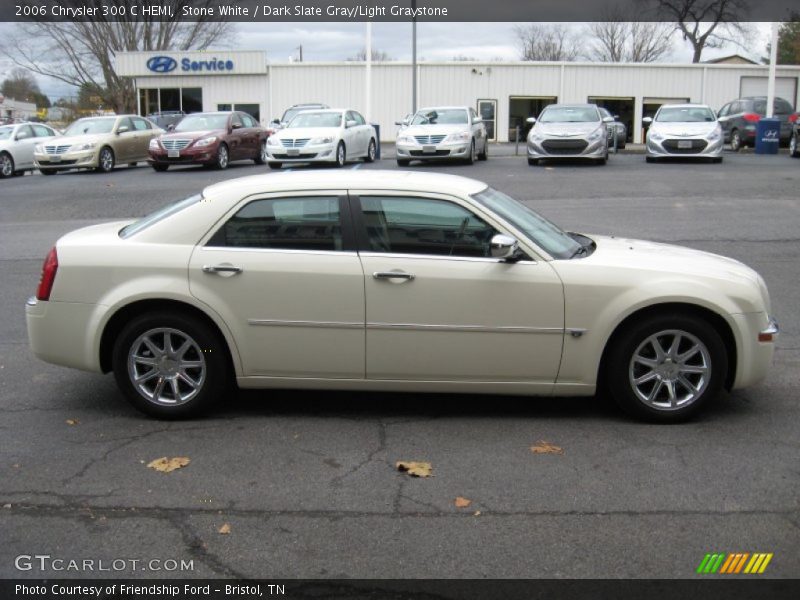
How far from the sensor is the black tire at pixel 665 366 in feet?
17.8

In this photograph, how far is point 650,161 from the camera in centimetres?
2438

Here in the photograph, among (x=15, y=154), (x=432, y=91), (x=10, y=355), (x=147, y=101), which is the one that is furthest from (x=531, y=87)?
(x=10, y=355)

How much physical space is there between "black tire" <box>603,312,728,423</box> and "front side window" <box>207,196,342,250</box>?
1.85 metres

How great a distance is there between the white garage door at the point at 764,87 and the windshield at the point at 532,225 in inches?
1809

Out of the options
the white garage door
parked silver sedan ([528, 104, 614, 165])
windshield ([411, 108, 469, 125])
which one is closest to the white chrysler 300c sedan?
parked silver sedan ([528, 104, 614, 165])

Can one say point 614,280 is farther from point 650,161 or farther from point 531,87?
point 531,87

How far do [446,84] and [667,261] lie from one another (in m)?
43.1

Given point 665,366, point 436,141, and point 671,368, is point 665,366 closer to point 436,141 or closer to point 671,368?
point 671,368

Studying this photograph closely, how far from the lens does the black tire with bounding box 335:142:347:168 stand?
75.2 feet

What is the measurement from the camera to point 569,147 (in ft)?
74.3

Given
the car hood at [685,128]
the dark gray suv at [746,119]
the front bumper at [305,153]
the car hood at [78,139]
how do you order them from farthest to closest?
1. the dark gray suv at [746,119]
2. the car hood at [78,139]
3. the car hood at [685,128]
4. the front bumper at [305,153]

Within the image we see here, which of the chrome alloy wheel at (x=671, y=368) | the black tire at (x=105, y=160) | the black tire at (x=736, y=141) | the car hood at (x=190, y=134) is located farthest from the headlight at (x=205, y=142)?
Result: the chrome alloy wheel at (x=671, y=368)

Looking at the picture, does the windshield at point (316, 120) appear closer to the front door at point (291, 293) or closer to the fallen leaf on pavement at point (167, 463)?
the front door at point (291, 293)
